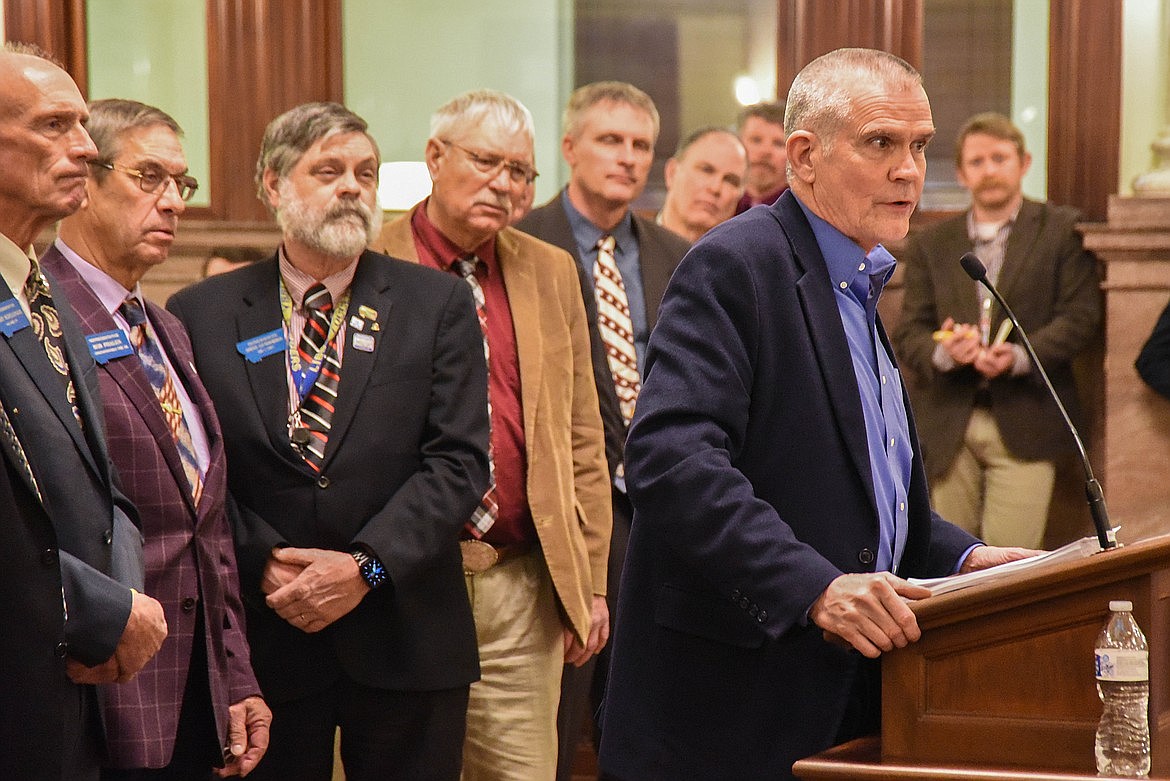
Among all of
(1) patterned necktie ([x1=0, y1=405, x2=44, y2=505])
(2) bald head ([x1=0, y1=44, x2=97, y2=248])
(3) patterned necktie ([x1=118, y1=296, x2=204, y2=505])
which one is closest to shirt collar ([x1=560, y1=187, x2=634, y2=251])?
(3) patterned necktie ([x1=118, y1=296, x2=204, y2=505])

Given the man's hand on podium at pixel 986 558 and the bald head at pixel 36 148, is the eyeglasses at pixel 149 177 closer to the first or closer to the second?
the bald head at pixel 36 148

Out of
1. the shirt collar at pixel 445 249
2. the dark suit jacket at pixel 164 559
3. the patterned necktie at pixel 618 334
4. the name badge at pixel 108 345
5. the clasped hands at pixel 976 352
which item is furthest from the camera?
the clasped hands at pixel 976 352

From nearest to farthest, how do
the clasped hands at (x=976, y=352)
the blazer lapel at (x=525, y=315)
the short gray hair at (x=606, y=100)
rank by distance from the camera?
the blazer lapel at (x=525, y=315) → the short gray hair at (x=606, y=100) → the clasped hands at (x=976, y=352)

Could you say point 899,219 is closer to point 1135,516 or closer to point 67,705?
point 67,705

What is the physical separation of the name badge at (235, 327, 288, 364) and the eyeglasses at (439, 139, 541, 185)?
2.31ft

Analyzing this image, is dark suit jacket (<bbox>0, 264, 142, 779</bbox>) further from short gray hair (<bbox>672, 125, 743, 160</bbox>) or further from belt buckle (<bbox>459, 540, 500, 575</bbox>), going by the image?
short gray hair (<bbox>672, 125, 743, 160</bbox>)

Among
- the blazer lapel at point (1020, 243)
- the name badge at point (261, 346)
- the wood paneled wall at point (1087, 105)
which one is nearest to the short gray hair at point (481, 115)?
the name badge at point (261, 346)

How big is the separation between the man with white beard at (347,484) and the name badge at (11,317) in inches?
28.9

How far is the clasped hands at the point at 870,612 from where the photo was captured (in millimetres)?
1794

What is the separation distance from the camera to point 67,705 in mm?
1949

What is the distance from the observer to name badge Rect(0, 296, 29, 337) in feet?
6.65

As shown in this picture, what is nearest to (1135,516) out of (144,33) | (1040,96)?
(1040,96)

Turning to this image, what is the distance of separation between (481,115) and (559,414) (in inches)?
27.4

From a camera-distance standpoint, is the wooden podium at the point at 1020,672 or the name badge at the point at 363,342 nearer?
the wooden podium at the point at 1020,672
